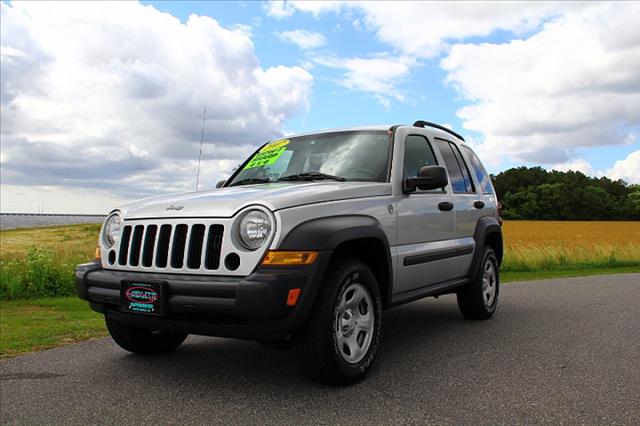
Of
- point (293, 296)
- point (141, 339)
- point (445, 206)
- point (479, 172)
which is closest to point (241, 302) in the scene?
point (293, 296)

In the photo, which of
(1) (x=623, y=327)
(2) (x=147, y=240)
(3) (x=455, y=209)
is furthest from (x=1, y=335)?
(1) (x=623, y=327)

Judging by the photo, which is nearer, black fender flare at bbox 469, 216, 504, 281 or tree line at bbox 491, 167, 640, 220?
black fender flare at bbox 469, 216, 504, 281

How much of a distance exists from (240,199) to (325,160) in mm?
1422

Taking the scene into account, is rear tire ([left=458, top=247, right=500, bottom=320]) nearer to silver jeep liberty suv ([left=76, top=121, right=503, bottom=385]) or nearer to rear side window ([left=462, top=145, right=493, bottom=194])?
rear side window ([left=462, top=145, right=493, bottom=194])

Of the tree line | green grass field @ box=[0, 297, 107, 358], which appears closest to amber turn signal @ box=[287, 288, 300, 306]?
green grass field @ box=[0, 297, 107, 358]

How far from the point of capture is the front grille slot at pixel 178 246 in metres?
3.96

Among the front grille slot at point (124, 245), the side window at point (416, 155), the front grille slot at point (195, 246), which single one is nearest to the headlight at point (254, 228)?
the front grille slot at point (195, 246)

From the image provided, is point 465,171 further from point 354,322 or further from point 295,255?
point 295,255

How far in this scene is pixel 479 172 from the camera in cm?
709

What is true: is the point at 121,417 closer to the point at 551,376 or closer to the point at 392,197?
the point at 392,197

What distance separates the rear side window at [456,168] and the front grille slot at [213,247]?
3.00 metres

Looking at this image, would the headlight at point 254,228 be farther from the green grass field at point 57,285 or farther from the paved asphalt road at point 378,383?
the green grass field at point 57,285

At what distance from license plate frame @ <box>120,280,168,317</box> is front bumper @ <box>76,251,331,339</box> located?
34 millimetres

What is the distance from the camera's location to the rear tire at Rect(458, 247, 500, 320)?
21.5 feet
